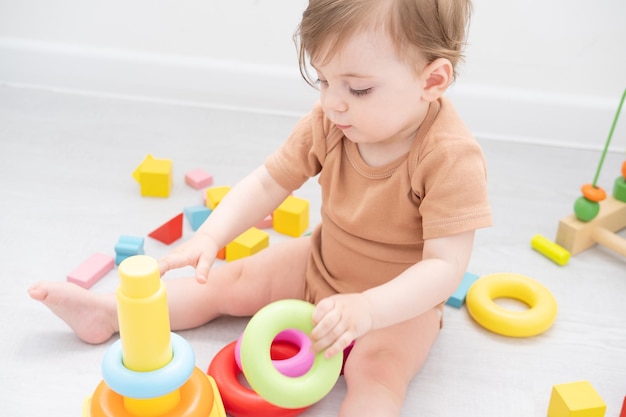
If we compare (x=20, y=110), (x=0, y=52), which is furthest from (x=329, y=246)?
(x=0, y=52)

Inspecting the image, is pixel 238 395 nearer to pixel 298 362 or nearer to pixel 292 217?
pixel 298 362

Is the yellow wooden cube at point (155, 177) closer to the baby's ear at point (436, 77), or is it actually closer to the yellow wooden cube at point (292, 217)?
the yellow wooden cube at point (292, 217)

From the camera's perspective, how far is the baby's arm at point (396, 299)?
80 cm

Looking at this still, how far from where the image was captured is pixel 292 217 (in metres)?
1.30

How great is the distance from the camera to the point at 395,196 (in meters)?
0.95

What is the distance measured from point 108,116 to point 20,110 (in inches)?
7.5

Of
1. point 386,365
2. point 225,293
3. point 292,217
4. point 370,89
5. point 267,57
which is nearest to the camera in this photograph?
point 370,89

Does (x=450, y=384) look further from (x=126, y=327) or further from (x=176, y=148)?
(x=176, y=148)

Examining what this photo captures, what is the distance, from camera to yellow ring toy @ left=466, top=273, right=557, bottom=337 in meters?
1.11

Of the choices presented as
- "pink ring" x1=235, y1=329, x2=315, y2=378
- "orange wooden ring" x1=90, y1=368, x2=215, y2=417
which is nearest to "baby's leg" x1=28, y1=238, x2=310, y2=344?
"pink ring" x1=235, y1=329, x2=315, y2=378

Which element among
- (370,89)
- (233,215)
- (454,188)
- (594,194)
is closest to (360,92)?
(370,89)

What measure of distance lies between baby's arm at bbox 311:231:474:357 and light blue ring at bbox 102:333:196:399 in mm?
141

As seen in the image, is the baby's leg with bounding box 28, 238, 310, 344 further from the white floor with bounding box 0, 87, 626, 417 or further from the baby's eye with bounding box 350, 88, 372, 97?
the baby's eye with bounding box 350, 88, 372, 97

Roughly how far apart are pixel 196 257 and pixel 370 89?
0.30 metres
